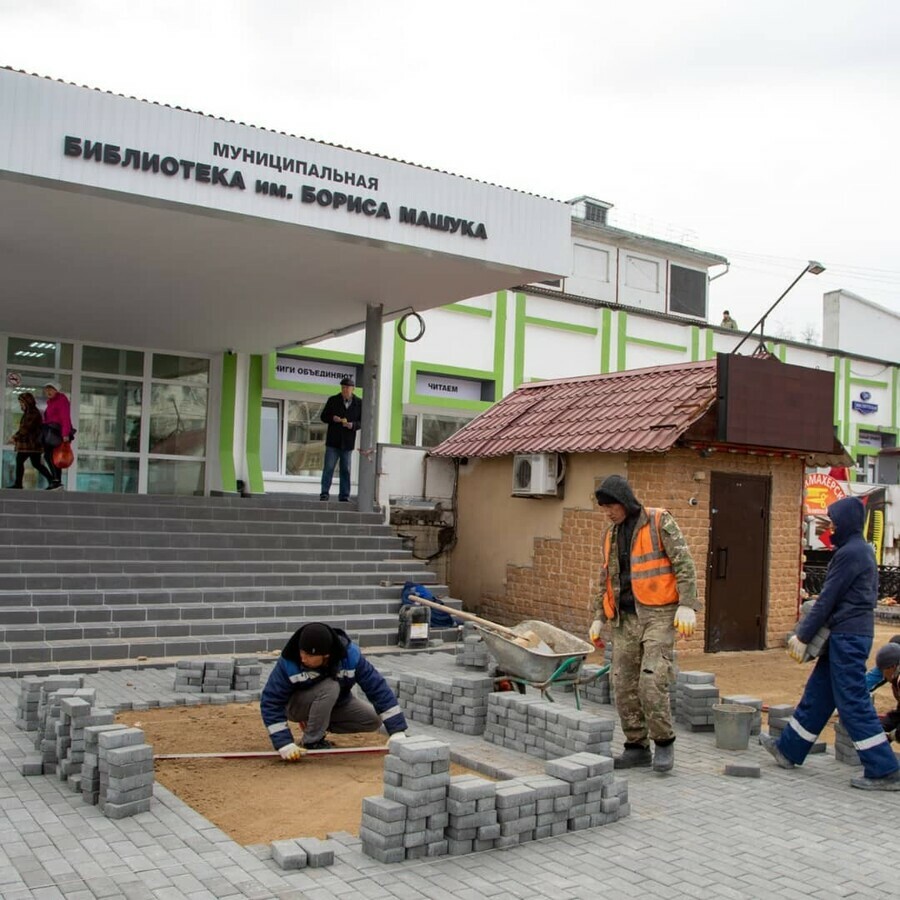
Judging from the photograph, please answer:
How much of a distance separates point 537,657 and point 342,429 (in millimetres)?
8825

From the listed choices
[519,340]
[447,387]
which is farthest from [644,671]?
[519,340]

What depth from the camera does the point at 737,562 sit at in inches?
495

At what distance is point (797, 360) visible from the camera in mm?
28312

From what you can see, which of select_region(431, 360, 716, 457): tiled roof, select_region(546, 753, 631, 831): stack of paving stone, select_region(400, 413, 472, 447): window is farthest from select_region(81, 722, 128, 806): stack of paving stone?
select_region(400, 413, 472, 447): window

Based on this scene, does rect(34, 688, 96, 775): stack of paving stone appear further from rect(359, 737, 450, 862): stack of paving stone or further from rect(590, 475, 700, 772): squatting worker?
rect(590, 475, 700, 772): squatting worker

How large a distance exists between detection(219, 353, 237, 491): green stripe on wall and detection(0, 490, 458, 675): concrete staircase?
132 inches

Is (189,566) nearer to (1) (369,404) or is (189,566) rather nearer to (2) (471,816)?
(1) (369,404)

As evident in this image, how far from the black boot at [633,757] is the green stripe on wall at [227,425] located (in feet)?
40.7

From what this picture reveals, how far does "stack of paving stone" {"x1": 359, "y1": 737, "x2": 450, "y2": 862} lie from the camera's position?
4.53 m

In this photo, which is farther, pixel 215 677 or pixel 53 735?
pixel 215 677

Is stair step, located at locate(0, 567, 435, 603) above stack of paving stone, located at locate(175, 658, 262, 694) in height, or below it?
above

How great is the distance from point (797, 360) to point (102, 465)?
19977 mm

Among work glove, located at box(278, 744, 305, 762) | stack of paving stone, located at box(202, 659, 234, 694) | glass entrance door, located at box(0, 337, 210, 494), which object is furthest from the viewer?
glass entrance door, located at box(0, 337, 210, 494)

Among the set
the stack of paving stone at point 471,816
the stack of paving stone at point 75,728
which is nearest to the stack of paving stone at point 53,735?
the stack of paving stone at point 75,728
